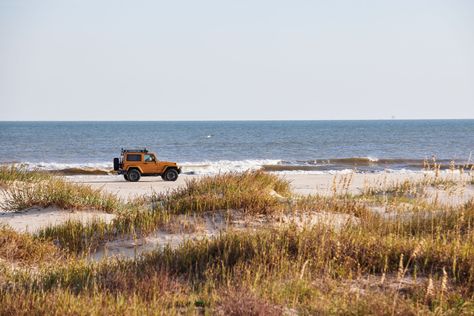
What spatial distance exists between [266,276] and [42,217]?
26.1 feet

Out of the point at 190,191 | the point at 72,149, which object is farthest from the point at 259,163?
the point at 190,191

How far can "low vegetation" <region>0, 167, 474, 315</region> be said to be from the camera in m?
6.23

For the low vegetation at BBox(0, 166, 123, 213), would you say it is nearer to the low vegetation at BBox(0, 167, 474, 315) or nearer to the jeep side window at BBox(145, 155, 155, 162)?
the low vegetation at BBox(0, 167, 474, 315)

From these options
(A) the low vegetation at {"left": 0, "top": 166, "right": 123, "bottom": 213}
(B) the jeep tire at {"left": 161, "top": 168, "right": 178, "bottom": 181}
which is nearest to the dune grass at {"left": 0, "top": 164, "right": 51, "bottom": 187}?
(A) the low vegetation at {"left": 0, "top": 166, "right": 123, "bottom": 213}

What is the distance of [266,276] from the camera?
25.0 ft

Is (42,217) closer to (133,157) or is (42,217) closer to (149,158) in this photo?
(133,157)

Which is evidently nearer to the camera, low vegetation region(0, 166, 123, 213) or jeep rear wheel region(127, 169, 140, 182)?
low vegetation region(0, 166, 123, 213)

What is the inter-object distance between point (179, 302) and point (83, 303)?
108 centimetres

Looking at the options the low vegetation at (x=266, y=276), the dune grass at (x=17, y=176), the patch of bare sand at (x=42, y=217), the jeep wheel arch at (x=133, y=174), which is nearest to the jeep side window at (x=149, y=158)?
Answer: the jeep wheel arch at (x=133, y=174)

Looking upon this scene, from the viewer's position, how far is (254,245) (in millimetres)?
8125

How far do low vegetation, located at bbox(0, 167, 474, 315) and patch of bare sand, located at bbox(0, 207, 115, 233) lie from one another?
2.69 m

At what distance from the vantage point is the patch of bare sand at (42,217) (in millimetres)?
13398

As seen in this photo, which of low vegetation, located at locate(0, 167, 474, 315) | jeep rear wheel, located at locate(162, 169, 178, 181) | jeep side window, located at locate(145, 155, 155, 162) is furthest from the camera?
jeep rear wheel, located at locate(162, 169, 178, 181)

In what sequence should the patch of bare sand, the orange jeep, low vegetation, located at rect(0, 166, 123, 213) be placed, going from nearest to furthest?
the patch of bare sand
low vegetation, located at rect(0, 166, 123, 213)
the orange jeep
